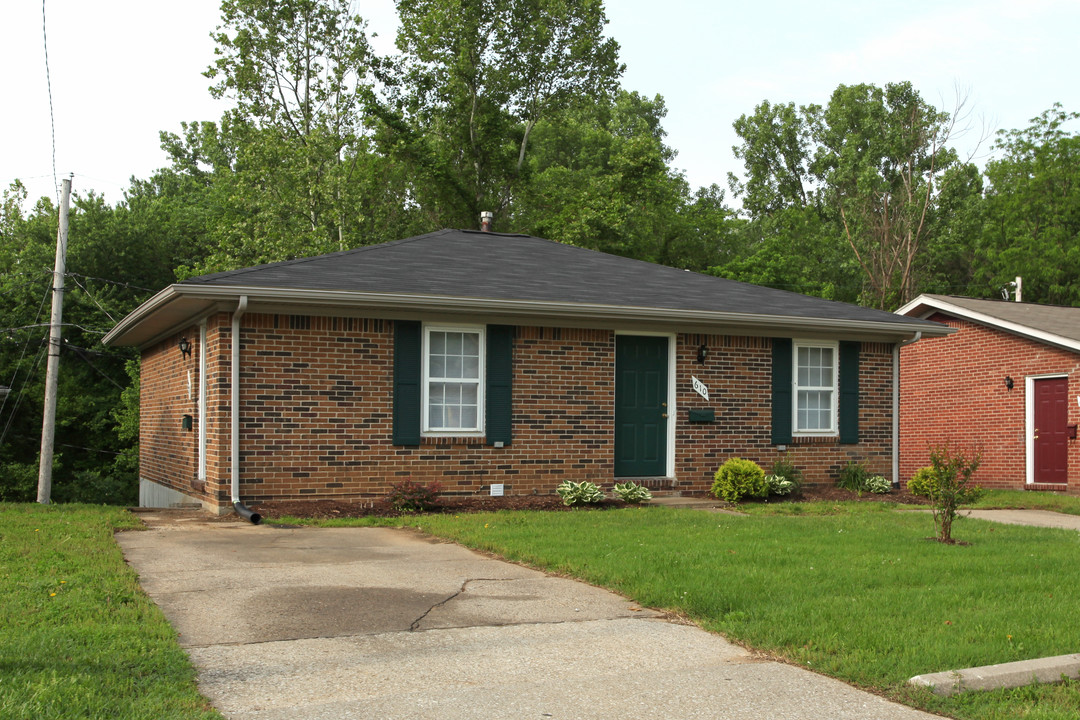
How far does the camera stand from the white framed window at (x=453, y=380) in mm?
12680

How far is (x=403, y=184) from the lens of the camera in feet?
105

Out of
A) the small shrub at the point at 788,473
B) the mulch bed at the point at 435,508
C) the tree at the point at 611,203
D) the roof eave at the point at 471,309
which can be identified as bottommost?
the mulch bed at the point at 435,508

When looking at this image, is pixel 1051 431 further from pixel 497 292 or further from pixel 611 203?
pixel 611 203

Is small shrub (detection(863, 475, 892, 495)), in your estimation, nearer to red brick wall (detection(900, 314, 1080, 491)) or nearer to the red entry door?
red brick wall (detection(900, 314, 1080, 491))

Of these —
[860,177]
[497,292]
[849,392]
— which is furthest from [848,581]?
[860,177]

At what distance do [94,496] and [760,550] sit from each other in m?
24.6

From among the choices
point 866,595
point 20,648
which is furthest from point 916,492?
point 20,648

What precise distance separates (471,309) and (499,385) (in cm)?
119

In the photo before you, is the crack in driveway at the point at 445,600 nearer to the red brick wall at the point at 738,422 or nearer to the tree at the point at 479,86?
the red brick wall at the point at 738,422

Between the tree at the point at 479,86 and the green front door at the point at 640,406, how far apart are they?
1709cm

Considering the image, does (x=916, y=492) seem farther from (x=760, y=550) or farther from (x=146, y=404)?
(x=146, y=404)

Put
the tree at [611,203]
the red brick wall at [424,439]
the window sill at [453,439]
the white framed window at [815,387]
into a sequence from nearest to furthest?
the red brick wall at [424,439]
the window sill at [453,439]
the white framed window at [815,387]
the tree at [611,203]

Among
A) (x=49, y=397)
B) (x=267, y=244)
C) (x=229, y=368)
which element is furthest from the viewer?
(x=267, y=244)

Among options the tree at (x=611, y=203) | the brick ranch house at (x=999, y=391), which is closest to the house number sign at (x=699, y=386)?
the brick ranch house at (x=999, y=391)
